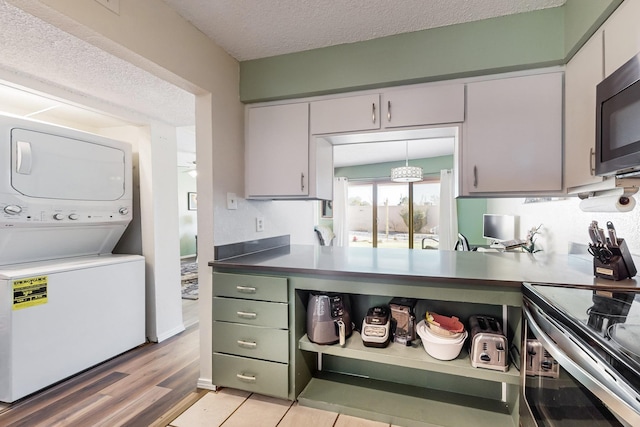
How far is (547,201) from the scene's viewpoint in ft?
9.30

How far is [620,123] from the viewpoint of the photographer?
3.39 feet

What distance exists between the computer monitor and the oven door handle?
3.22 meters

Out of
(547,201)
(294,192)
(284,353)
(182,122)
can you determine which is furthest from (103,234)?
(547,201)

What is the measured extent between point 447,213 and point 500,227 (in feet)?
5.09

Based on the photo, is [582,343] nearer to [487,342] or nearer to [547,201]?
[487,342]

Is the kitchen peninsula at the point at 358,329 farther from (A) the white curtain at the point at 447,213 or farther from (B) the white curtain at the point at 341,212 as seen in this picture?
(B) the white curtain at the point at 341,212

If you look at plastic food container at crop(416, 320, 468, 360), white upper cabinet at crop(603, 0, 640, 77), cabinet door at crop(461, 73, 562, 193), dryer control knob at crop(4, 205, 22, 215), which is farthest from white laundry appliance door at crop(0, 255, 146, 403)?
white upper cabinet at crop(603, 0, 640, 77)

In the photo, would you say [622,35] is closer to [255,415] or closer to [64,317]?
[255,415]

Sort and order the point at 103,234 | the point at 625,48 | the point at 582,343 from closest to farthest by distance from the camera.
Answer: the point at 582,343, the point at 625,48, the point at 103,234

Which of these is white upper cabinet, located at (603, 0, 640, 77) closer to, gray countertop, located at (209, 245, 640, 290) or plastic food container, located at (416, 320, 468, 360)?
gray countertop, located at (209, 245, 640, 290)

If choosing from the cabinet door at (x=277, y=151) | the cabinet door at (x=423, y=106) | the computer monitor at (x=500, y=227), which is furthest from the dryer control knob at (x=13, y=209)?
the computer monitor at (x=500, y=227)

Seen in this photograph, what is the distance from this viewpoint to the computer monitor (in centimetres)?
384

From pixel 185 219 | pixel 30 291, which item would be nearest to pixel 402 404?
pixel 30 291

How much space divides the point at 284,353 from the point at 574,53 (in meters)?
2.16
